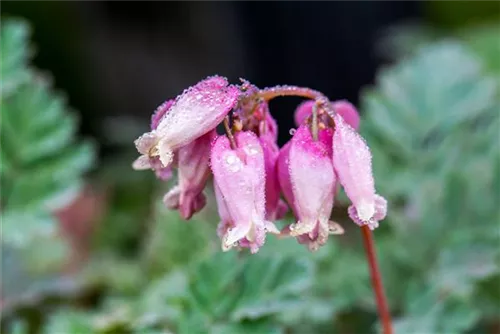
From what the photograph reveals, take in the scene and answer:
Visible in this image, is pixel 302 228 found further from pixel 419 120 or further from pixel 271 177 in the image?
pixel 419 120

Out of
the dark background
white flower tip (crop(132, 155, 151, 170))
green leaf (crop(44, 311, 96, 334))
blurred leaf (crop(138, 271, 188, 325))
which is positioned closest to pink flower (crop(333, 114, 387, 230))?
white flower tip (crop(132, 155, 151, 170))

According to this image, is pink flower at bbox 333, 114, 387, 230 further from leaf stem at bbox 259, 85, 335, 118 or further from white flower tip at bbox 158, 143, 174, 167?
white flower tip at bbox 158, 143, 174, 167

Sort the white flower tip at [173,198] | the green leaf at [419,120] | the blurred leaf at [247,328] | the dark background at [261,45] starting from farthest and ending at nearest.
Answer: the dark background at [261,45]
the green leaf at [419,120]
the blurred leaf at [247,328]
the white flower tip at [173,198]

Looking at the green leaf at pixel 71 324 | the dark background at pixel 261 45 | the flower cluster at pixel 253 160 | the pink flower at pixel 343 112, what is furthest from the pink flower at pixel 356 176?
the dark background at pixel 261 45

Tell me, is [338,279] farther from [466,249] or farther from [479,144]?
[479,144]

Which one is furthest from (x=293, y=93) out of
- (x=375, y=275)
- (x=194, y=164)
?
(x=375, y=275)

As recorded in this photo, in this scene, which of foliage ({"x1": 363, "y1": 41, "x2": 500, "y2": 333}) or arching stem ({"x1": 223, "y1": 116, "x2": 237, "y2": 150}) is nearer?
arching stem ({"x1": 223, "y1": 116, "x2": 237, "y2": 150})

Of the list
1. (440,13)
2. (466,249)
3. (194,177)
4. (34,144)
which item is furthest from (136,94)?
(194,177)

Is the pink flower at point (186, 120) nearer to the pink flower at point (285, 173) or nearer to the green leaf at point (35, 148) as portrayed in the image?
the pink flower at point (285, 173)
